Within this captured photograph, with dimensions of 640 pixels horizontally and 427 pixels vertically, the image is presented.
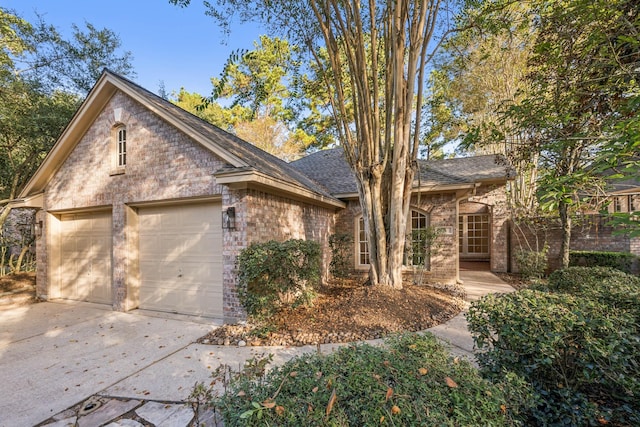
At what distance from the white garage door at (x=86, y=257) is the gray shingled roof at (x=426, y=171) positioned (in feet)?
21.5

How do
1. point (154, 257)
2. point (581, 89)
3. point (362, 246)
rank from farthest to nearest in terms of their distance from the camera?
point (362, 246) → point (154, 257) → point (581, 89)

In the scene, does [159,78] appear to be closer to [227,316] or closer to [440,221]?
[227,316]

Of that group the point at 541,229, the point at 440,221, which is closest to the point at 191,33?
the point at 440,221

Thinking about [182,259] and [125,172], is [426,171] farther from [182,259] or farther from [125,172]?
[125,172]

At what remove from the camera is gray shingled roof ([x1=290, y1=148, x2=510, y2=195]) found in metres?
8.31

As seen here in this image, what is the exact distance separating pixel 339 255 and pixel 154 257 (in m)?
4.80

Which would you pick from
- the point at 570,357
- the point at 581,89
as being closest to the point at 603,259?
the point at 581,89

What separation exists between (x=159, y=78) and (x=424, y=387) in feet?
55.5

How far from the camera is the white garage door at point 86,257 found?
6.64 meters

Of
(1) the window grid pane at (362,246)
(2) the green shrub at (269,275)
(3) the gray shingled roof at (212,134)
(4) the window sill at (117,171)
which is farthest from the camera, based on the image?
(1) the window grid pane at (362,246)

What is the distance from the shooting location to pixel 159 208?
5953 mm

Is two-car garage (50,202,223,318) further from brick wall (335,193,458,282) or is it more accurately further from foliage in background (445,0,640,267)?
foliage in background (445,0,640,267)

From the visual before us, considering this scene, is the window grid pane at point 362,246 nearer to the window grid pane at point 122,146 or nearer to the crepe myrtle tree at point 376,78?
the crepe myrtle tree at point 376,78

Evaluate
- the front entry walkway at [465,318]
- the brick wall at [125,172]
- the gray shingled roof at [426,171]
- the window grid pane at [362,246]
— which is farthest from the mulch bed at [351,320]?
the gray shingled roof at [426,171]
